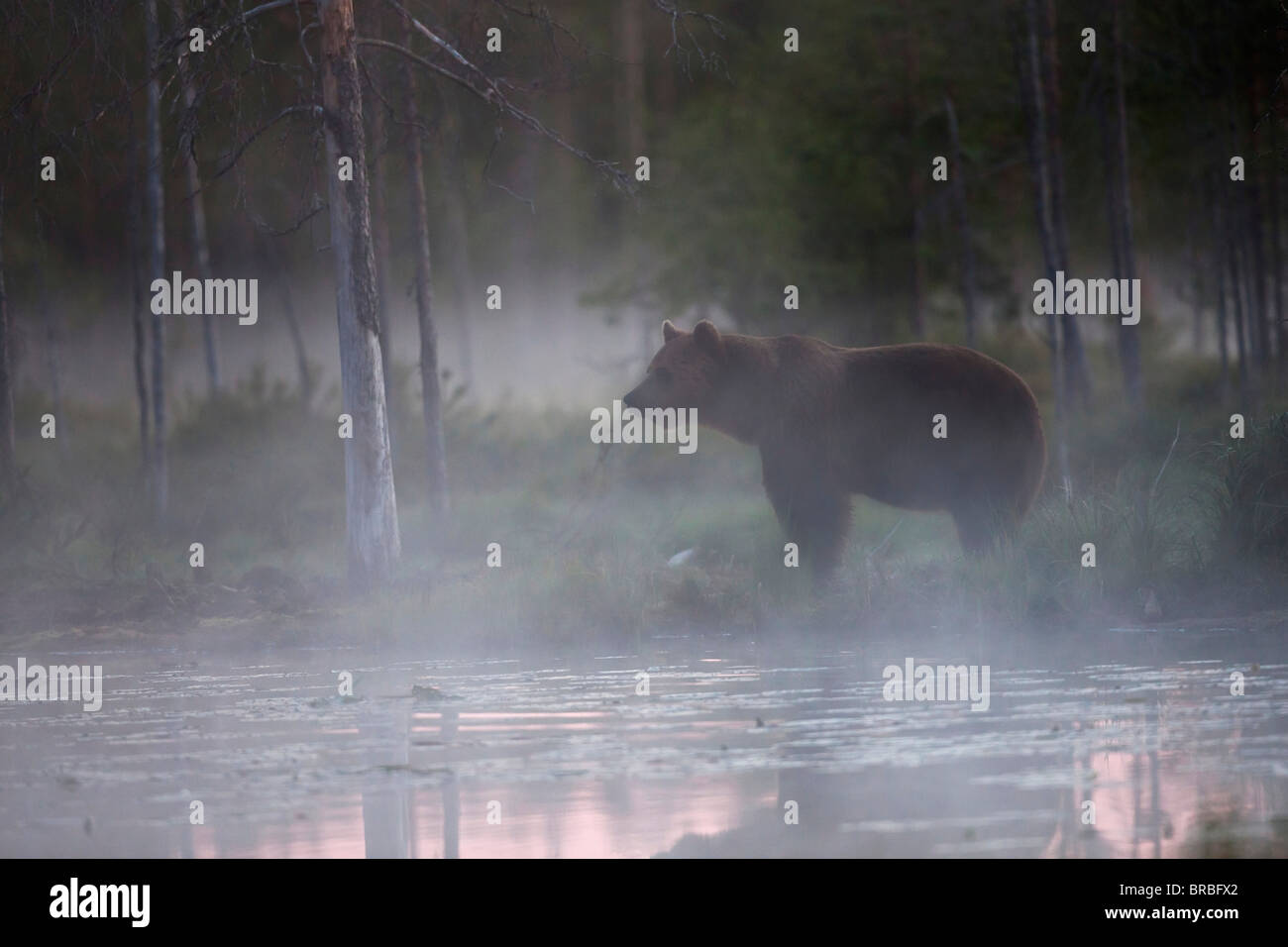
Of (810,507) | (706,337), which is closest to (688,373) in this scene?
(706,337)

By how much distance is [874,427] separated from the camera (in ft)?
44.1

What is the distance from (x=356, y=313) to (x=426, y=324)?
407cm

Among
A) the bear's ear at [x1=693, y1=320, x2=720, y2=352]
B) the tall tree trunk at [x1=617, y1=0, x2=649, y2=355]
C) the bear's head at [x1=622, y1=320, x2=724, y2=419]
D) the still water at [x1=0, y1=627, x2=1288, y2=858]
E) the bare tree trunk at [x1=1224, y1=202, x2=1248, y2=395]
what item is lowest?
the still water at [x1=0, y1=627, x2=1288, y2=858]

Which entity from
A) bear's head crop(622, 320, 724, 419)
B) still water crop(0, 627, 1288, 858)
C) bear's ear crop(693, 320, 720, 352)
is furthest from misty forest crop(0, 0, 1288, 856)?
bear's ear crop(693, 320, 720, 352)

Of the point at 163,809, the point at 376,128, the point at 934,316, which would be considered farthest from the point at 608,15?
the point at 163,809

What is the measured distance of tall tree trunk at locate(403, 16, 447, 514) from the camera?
19.5 m

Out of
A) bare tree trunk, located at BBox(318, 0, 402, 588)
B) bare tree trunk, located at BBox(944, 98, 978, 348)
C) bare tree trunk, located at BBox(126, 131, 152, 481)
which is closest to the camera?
bare tree trunk, located at BBox(318, 0, 402, 588)

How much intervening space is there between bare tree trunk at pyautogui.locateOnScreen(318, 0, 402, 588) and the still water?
4.03 meters

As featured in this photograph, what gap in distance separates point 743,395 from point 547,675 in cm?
352

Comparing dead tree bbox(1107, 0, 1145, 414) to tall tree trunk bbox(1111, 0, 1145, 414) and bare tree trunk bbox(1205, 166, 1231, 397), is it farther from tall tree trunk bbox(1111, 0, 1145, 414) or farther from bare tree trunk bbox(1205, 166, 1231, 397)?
bare tree trunk bbox(1205, 166, 1231, 397)

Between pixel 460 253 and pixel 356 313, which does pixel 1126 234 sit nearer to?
pixel 356 313

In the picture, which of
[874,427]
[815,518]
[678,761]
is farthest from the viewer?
[815,518]

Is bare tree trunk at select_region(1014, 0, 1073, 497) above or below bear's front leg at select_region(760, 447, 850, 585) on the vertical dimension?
above

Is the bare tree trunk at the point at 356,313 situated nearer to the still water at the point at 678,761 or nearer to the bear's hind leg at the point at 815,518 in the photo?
the still water at the point at 678,761
